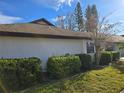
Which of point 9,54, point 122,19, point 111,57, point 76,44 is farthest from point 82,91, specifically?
point 122,19

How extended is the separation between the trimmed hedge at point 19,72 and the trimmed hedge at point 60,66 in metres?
1.27

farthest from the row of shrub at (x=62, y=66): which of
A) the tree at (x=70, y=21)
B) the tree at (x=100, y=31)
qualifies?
the tree at (x=70, y=21)

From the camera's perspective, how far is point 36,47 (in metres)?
13.5

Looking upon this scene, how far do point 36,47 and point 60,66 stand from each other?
2.76 meters

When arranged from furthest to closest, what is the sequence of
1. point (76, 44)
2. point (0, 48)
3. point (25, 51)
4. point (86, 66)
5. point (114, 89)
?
point (76, 44) < point (86, 66) < point (25, 51) < point (0, 48) < point (114, 89)

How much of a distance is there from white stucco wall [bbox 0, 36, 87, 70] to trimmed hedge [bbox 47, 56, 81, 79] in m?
1.96

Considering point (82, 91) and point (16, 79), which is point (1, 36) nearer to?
point (16, 79)

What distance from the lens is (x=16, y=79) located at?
29.8 feet

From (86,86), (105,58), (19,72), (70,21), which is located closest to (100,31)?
(105,58)

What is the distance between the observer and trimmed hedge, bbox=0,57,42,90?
28.4 feet

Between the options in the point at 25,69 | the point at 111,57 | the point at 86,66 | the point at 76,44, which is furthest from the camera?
the point at 111,57

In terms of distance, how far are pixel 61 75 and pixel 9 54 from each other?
3528 mm

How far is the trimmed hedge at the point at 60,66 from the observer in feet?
37.5

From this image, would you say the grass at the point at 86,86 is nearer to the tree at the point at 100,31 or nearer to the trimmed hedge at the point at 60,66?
the trimmed hedge at the point at 60,66
